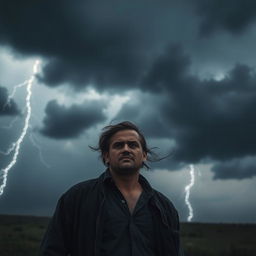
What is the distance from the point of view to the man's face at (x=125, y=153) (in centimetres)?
423

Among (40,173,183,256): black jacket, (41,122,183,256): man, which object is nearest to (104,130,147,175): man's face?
(41,122,183,256): man

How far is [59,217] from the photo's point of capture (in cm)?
408

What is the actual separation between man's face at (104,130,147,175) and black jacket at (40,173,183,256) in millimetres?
211

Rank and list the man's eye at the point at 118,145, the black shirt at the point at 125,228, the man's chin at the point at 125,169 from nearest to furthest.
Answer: the black shirt at the point at 125,228 < the man's chin at the point at 125,169 < the man's eye at the point at 118,145

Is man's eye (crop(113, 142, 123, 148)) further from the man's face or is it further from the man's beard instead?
the man's beard

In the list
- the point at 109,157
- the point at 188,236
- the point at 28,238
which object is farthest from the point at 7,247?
the point at 109,157

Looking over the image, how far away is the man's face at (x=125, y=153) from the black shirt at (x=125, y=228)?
23cm

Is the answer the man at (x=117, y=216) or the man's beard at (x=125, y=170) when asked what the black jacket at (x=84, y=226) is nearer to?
the man at (x=117, y=216)

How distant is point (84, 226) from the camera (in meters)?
3.97

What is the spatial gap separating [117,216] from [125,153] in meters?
0.59

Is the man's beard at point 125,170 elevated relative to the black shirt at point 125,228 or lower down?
elevated

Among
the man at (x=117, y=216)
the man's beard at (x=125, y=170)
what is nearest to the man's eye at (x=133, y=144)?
the man at (x=117, y=216)

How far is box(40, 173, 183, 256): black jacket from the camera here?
3.92 meters

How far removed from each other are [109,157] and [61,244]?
3.10 ft
